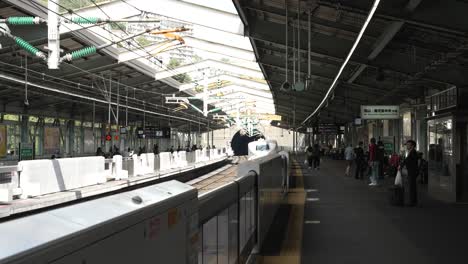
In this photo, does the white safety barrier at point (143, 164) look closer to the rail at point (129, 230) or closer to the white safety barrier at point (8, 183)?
the white safety barrier at point (8, 183)

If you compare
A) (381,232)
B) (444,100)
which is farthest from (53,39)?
(381,232)

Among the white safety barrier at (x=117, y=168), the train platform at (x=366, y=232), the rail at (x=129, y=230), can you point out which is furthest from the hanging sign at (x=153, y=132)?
the rail at (x=129, y=230)

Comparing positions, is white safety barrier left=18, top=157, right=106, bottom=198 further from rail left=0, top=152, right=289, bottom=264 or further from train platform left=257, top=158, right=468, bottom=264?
rail left=0, top=152, right=289, bottom=264

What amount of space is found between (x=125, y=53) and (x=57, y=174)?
13.7 meters

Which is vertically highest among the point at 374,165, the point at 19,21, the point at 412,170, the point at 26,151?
the point at 19,21

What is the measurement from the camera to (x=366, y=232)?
10.4 meters

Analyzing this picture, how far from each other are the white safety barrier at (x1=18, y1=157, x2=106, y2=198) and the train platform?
7752 mm

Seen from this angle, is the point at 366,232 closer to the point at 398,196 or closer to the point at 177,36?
the point at 398,196

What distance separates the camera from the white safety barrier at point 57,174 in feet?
57.3

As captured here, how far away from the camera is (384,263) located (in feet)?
25.6

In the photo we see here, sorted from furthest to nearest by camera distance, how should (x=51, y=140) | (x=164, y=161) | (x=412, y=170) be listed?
(x=51, y=140) < (x=164, y=161) < (x=412, y=170)

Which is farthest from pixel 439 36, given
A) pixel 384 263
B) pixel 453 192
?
pixel 384 263

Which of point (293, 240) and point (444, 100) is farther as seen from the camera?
point (444, 100)

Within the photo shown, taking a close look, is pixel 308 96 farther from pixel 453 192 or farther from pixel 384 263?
pixel 384 263
